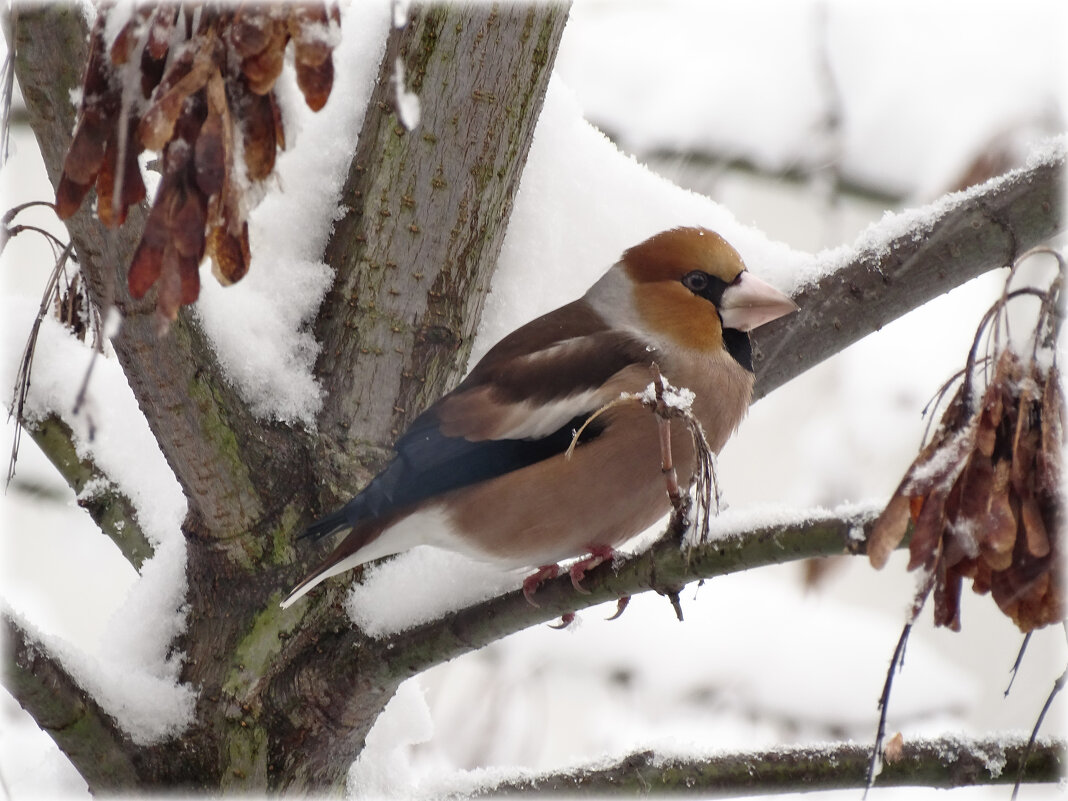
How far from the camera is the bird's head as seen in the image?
3049mm

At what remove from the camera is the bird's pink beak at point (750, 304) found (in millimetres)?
2844

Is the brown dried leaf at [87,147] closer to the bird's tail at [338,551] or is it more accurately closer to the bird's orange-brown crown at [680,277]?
the bird's tail at [338,551]

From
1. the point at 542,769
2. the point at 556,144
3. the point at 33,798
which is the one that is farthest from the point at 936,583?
the point at 33,798

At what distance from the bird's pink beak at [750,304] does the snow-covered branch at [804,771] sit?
1.09 m

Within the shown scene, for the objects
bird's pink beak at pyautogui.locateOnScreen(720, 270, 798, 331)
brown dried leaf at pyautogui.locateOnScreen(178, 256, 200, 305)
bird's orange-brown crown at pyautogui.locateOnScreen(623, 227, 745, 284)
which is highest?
bird's orange-brown crown at pyautogui.locateOnScreen(623, 227, 745, 284)

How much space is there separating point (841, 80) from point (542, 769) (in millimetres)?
3595

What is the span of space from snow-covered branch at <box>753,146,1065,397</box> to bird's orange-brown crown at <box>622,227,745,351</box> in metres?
0.19

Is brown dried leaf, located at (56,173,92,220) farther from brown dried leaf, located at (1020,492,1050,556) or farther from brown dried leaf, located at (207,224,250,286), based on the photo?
brown dried leaf, located at (1020,492,1050,556)

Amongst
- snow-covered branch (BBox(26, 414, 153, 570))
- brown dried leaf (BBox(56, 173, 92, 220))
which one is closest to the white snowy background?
snow-covered branch (BBox(26, 414, 153, 570))

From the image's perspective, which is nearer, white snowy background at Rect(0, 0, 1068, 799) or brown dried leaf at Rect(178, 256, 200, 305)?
brown dried leaf at Rect(178, 256, 200, 305)

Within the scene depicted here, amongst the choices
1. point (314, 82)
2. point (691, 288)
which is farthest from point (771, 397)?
point (314, 82)

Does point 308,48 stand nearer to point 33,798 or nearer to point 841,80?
point 33,798

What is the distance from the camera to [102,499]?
2955 millimetres

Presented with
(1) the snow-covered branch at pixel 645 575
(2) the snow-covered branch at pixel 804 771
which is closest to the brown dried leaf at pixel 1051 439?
(1) the snow-covered branch at pixel 645 575
